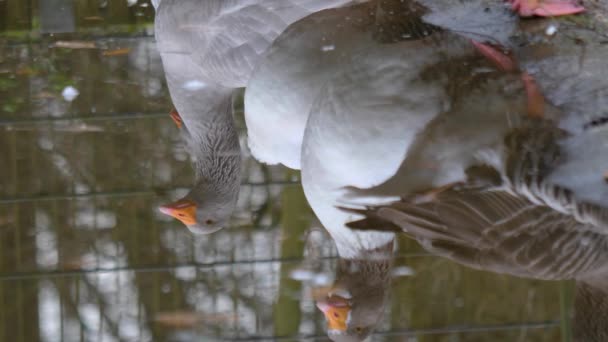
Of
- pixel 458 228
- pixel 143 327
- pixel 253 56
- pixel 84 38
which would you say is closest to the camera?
pixel 458 228

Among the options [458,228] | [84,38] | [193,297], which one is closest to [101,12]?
[84,38]

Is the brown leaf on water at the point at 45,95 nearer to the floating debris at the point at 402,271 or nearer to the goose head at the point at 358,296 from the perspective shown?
the goose head at the point at 358,296

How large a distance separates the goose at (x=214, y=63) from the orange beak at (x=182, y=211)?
0.27ft

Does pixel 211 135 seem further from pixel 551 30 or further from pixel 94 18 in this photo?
pixel 551 30

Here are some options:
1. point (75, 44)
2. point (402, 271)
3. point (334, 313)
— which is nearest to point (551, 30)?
point (402, 271)

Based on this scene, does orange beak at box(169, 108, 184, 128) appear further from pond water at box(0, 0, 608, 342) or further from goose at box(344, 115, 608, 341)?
goose at box(344, 115, 608, 341)

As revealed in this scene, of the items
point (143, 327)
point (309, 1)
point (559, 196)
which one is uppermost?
point (309, 1)

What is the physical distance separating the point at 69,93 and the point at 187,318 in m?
1.34

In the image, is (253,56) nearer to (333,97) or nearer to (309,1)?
(309,1)

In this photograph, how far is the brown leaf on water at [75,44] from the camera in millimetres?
4586

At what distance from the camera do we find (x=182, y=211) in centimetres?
376

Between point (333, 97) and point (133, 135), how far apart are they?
0.93 metres

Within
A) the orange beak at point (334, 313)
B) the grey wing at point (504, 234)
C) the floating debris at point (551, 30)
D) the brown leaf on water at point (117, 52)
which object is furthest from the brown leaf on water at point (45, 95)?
the floating debris at point (551, 30)

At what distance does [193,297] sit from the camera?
11.2 feet
